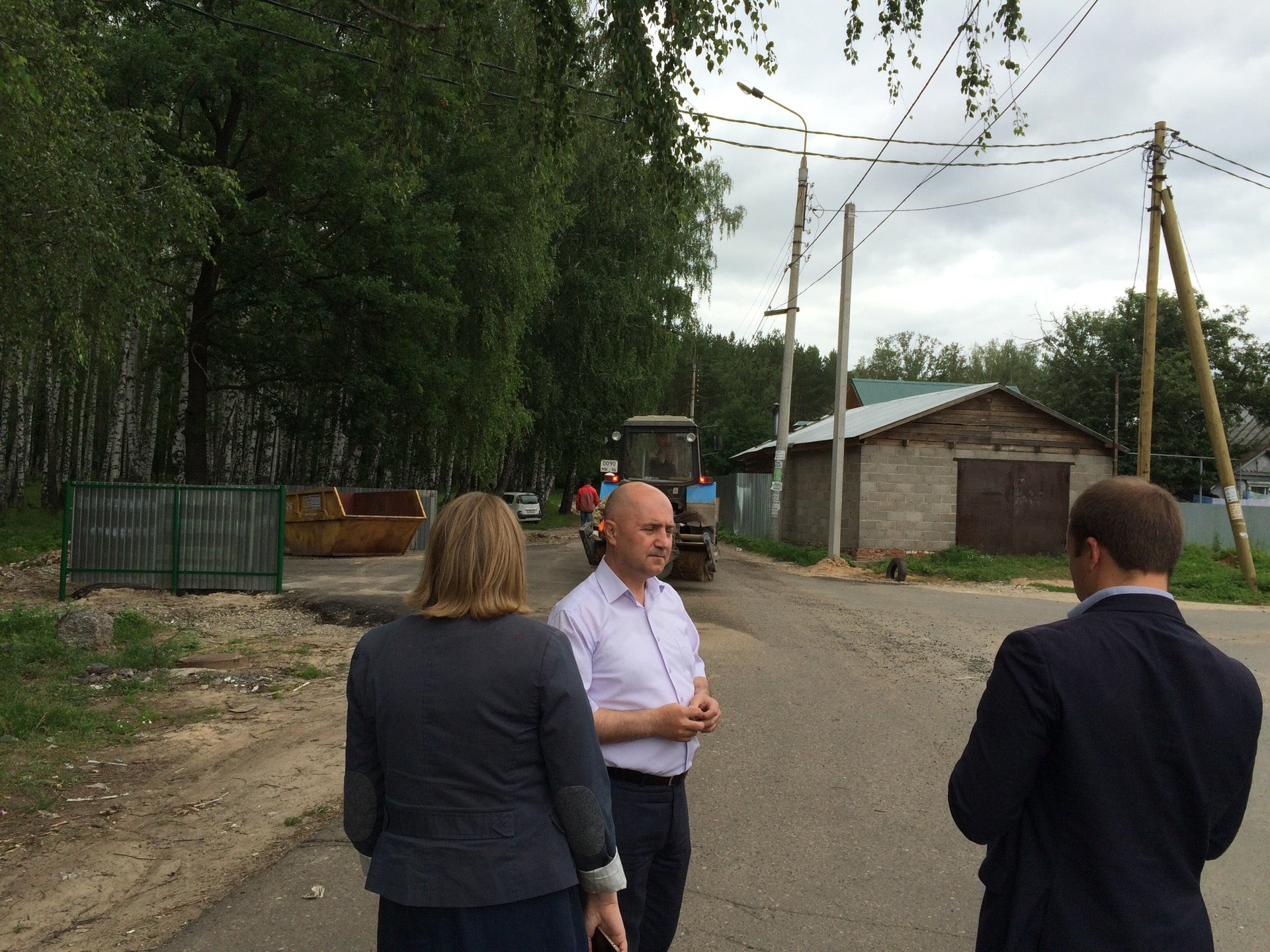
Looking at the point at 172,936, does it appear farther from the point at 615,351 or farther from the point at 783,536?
the point at 615,351

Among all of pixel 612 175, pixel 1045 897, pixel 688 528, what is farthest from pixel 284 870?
pixel 612 175

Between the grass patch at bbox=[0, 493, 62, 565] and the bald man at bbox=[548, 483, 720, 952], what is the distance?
17.4 metres

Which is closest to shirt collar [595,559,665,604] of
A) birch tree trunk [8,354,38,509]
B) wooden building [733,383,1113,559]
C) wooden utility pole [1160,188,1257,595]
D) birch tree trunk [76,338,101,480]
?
wooden utility pole [1160,188,1257,595]

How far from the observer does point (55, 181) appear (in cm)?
945

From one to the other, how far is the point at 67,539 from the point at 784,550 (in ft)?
54.4

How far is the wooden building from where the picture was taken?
24812 mm

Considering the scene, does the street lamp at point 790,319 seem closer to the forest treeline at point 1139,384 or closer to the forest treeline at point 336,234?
the forest treeline at point 336,234

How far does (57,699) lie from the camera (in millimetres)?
7547

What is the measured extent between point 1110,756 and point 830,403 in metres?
97.6

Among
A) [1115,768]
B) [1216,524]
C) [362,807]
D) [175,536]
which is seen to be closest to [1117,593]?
[1115,768]

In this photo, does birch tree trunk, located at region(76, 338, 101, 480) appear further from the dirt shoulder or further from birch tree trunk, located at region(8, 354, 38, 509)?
the dirt shoulder

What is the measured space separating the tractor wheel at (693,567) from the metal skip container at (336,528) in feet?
21.2

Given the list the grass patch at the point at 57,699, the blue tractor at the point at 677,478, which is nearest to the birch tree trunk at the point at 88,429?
the blue tractor at the point at 677,478

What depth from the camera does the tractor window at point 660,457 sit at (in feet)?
60.7
